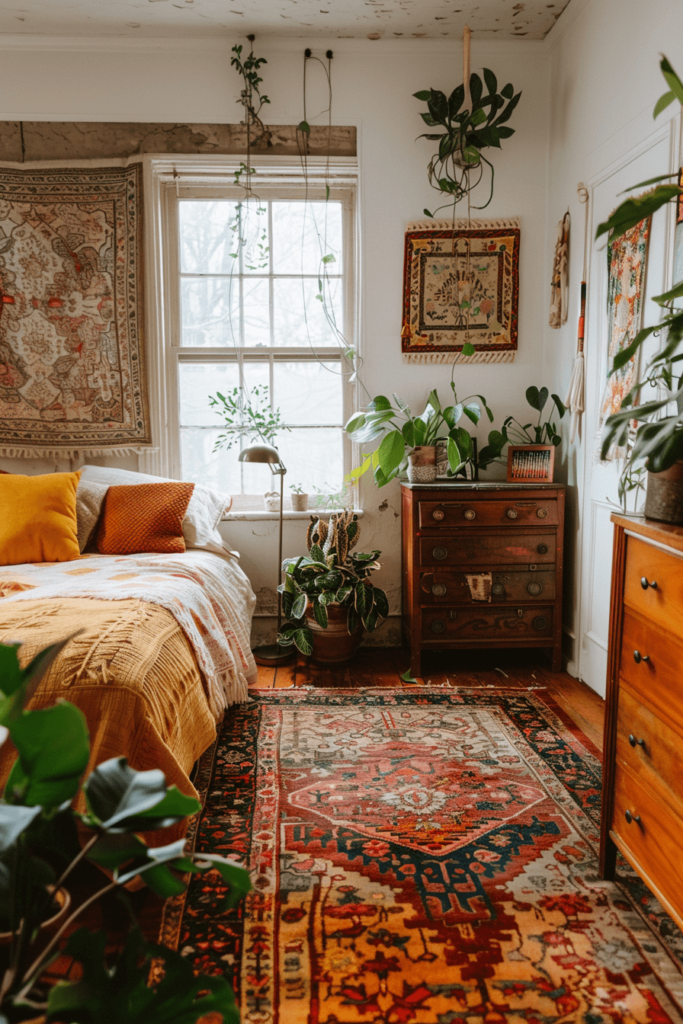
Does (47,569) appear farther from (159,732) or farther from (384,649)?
(384,649)

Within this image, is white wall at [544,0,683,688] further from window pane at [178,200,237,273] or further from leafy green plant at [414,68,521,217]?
window pane at [178,200,237,273]

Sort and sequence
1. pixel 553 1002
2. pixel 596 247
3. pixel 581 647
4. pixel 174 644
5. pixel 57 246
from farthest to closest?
pixel 57 246
pixel 581 647
pixel 596 247
pixel 174 644
pixel 553 1002

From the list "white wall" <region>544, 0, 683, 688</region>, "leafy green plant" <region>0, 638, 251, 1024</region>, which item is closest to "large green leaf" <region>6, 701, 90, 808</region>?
"leafy green plant" <region>0, 638, 251, 1024</region>

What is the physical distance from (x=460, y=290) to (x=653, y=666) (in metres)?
2.56

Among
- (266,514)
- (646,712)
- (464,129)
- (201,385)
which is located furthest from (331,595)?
(464,129)

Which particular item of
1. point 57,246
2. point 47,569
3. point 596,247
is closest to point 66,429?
point 57,246

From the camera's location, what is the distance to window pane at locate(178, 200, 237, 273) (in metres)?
3.67

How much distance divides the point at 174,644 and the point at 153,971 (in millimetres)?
823

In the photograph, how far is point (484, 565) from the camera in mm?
3229

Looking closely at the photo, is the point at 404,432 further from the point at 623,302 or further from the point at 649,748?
the point at 649,748

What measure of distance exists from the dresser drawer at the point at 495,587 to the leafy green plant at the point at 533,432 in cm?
64

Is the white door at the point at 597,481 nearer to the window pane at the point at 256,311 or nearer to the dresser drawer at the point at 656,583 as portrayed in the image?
the dresser drawer at the point at 656,583

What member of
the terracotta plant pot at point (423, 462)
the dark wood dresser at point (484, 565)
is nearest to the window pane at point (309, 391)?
the terracotta plant pot at point (423, 462)

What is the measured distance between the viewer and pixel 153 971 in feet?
4.68
